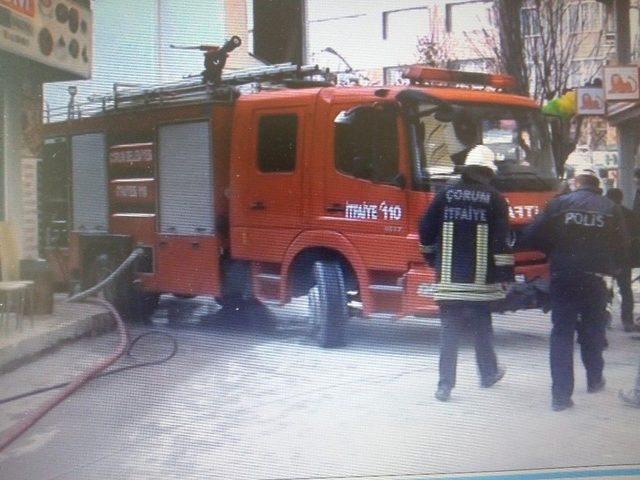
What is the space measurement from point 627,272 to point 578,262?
32 cm

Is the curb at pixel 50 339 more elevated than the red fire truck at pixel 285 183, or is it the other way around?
the red fire truck at pixel 285 183

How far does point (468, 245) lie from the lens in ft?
13.3

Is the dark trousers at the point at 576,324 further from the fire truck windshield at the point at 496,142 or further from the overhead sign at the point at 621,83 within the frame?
the overhead sign at the point at 621,83

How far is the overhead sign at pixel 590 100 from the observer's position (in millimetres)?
3814

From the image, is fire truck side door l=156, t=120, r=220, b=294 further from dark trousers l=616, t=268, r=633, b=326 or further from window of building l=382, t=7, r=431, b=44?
dark trousers l=616, t=268, r=633, b=326

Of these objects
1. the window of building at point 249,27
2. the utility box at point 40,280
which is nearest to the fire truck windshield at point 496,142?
the window of building at point 249,27

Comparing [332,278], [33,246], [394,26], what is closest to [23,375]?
[33,246]

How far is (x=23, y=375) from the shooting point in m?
3.89

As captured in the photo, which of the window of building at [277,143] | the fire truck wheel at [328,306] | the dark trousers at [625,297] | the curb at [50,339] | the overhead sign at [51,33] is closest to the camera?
the overhead sign at [51,33]

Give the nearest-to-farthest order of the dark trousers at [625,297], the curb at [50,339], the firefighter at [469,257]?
the curb at [50,339] < the firefighter at [469,257] < the dark trousers at [625,297]

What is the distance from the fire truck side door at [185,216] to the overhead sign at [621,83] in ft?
4.82

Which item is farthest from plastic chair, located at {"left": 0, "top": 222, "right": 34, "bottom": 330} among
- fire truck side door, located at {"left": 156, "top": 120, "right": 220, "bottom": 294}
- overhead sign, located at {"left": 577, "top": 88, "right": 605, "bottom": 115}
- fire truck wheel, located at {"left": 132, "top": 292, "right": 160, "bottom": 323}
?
overhead sign, located at {"left": 577, "top": 88, "right": 605, "bottom": 115}

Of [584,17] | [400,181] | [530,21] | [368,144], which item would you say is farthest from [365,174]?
[584,17]

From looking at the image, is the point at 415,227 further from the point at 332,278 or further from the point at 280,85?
the point at 280,85
